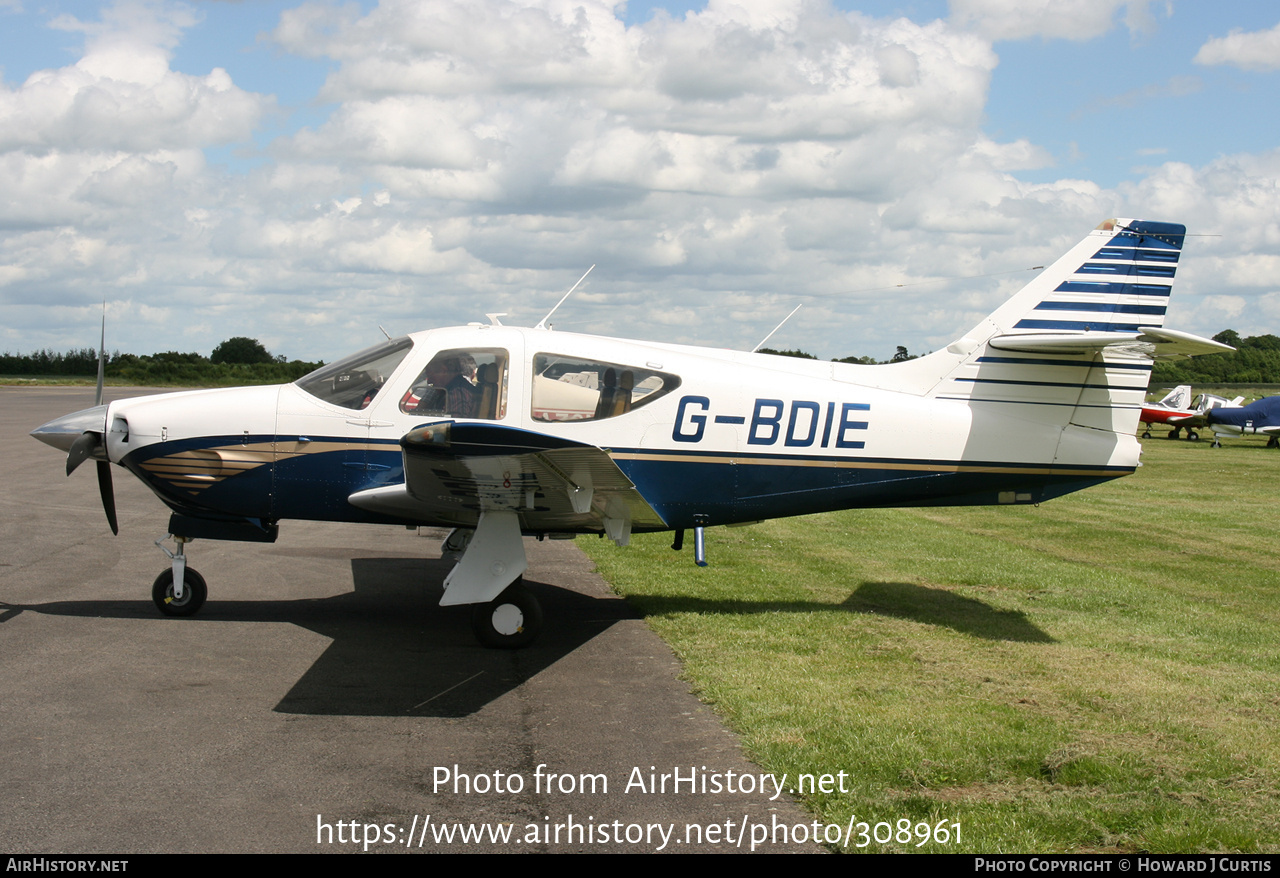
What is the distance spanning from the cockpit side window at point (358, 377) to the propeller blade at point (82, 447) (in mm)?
1574

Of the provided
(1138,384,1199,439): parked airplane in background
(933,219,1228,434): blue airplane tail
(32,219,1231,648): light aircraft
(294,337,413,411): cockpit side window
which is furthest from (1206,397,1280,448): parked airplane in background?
(294,337,413,411): cockpit side window

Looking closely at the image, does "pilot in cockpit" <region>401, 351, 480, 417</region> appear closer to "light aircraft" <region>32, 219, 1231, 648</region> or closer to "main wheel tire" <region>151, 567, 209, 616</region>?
"light aircraft" <region>32, 219, 1231, 648</region>

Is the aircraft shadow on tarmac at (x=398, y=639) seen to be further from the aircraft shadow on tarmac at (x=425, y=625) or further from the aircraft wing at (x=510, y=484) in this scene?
the aircraft wing at (x=510, y=484)

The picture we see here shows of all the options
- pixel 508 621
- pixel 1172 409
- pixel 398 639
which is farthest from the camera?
pixel 1172 409

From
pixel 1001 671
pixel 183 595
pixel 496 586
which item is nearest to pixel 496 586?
pixel 496 586

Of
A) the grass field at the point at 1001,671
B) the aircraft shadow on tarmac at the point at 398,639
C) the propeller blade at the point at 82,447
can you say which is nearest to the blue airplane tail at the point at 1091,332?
the grass field at the point at 1001,671

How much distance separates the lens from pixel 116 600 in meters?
7.81

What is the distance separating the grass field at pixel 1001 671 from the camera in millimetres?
4234

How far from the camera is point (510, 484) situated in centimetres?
627

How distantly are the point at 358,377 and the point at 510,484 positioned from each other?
194 cm

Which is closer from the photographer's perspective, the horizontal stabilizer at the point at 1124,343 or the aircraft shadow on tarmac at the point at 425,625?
the aircraft shadow on tarmac at the point at 425,625

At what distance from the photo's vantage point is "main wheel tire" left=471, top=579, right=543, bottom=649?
6.88 meters

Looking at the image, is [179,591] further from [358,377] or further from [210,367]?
[210,367]
